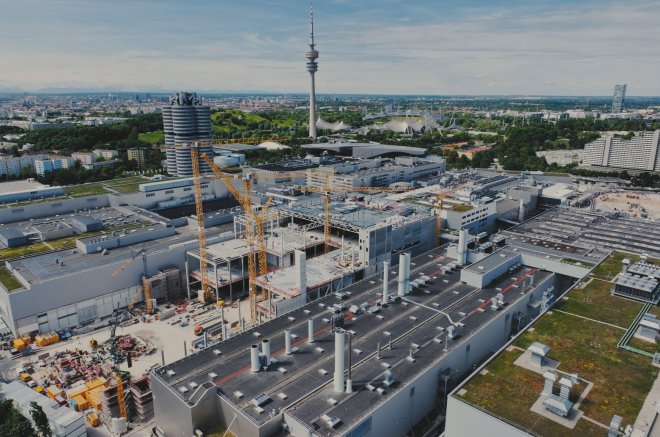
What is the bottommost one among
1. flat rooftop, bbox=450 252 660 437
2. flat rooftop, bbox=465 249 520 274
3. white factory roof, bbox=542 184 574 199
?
flat rooftop, bbox=450 252 660 437

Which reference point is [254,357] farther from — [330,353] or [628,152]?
[628,152]

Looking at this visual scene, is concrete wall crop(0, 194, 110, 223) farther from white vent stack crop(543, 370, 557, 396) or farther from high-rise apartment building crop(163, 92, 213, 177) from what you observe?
white vent stack crop(543, 370, 557, 396)

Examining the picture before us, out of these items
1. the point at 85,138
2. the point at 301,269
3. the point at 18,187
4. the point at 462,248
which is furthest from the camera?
the point at 85,138

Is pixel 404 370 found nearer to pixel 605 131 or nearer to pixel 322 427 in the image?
pixel 322 427

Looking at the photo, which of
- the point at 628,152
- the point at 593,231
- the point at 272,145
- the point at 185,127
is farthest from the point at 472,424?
the point at 272,145

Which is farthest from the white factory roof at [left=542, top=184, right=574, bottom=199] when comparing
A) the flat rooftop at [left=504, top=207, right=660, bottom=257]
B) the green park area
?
the green park area
